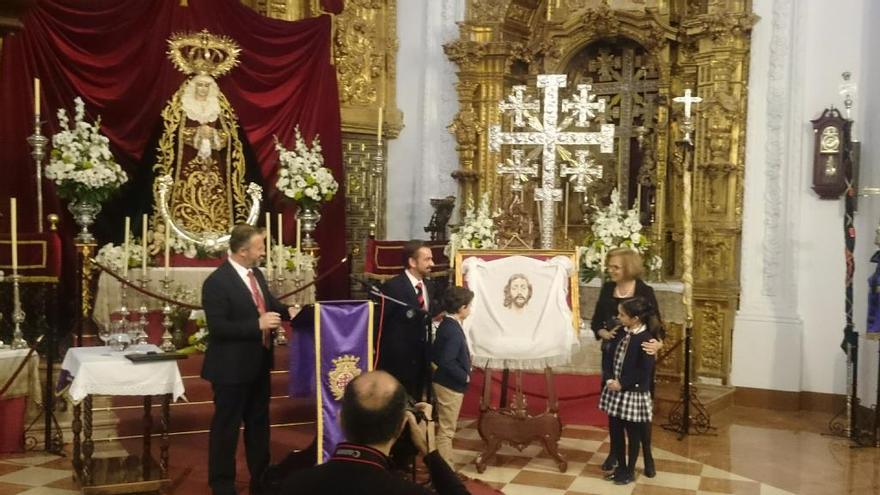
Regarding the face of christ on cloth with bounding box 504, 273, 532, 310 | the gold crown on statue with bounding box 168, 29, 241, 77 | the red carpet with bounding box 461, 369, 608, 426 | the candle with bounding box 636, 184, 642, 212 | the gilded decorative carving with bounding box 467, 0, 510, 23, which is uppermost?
the gilded decorative carving with bounding box 467, 0, 510, 23

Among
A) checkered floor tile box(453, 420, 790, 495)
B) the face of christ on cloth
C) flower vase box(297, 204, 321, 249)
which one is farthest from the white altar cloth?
flower vase box(297, 204, 321, 249)

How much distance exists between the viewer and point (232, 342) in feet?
19.0

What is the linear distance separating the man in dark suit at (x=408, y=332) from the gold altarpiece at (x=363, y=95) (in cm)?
518

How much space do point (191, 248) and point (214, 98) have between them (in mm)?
1787

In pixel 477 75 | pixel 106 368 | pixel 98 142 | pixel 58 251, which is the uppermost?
pixel 477 75

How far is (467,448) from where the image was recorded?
7879mm

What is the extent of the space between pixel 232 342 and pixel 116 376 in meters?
0.82

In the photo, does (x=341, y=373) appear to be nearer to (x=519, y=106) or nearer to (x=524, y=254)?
(x=524, y=254)

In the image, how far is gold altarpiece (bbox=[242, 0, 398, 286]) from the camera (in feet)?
39.0

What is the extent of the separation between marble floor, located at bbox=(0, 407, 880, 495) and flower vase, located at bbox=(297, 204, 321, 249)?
10.1ft

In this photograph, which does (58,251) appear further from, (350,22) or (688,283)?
(688,283)

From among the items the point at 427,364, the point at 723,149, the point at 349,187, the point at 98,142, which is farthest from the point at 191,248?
the point at 723,149

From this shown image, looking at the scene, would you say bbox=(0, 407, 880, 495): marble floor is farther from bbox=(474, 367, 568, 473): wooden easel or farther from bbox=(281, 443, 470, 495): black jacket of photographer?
bbox=(281, 443, 470, 495): black jacket of photographer

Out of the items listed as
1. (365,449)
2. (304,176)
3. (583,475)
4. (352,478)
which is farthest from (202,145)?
(352,478)
